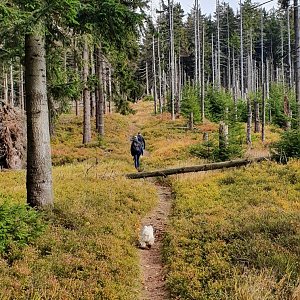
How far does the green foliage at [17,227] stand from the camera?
7.10 metres

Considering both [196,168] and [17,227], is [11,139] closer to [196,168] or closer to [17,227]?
[196,168]

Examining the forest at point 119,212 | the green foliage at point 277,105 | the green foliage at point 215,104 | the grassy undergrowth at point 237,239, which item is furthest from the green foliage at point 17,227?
the green foliage at point 277,105

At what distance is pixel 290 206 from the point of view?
37.1 ft

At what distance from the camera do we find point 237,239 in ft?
27.4

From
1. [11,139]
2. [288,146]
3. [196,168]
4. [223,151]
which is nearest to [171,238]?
[196,168]

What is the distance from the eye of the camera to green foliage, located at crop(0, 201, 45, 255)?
23.3 feet

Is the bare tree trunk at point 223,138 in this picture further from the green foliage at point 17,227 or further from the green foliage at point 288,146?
the green foliage at point 17,227

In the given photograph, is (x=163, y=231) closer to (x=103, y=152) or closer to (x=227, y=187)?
(x=227, y=187)

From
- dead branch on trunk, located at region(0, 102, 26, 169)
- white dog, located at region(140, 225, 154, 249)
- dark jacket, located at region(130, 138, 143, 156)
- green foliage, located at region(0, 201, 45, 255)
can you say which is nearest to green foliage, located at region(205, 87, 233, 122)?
dark jacket, located at region(130, 138, 143, 156)

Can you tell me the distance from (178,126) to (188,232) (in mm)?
25022

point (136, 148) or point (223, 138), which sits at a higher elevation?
point (223, 138)

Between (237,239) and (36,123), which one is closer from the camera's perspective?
(237,239)

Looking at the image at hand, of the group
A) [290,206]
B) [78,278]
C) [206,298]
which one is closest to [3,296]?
[78,278]

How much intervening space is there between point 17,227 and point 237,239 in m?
4.60
